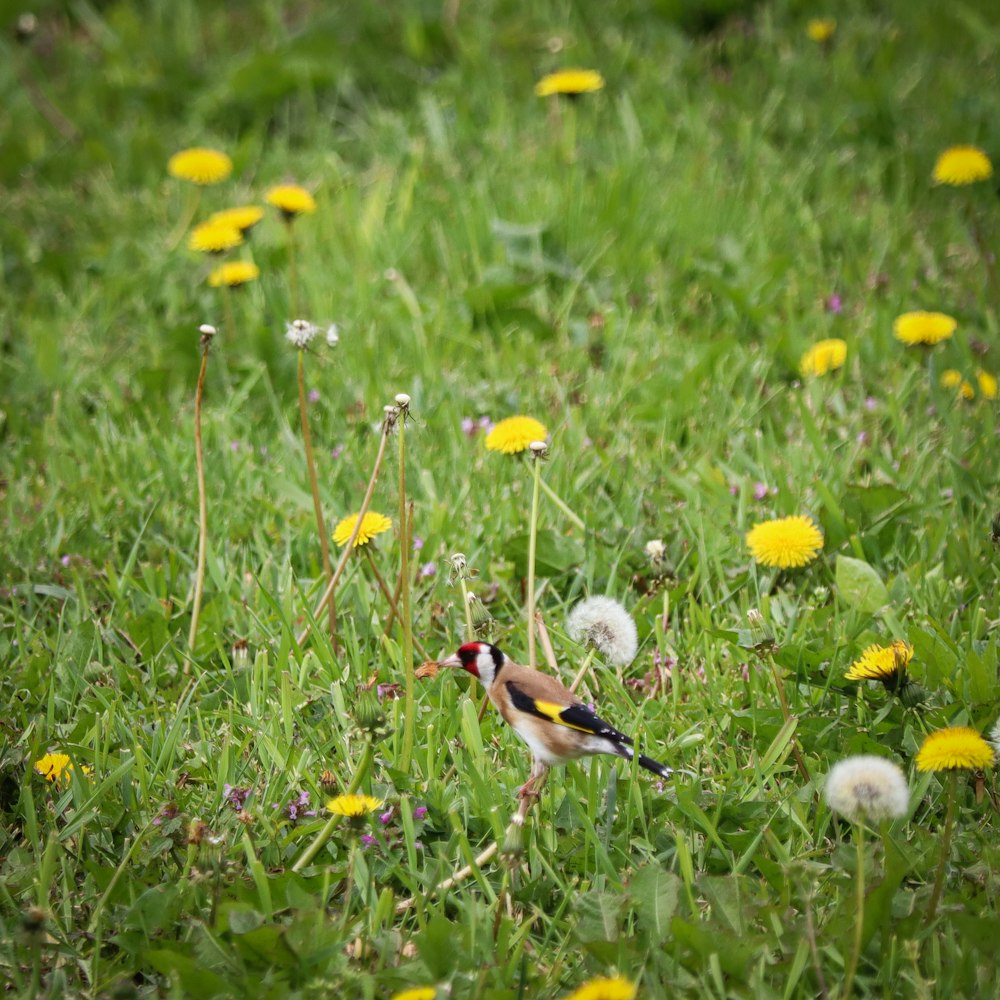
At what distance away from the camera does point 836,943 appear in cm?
184

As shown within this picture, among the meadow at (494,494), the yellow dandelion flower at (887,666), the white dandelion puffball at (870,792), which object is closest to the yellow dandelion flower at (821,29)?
the meadow at (494,494)

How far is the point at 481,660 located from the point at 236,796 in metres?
0.50

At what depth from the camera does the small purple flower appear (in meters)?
2.18

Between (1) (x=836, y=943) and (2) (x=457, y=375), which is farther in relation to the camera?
(2) (x=457, y=375)

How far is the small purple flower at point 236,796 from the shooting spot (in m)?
2.18

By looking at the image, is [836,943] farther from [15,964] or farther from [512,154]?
[512,154]

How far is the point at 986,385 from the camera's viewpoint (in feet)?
11.0

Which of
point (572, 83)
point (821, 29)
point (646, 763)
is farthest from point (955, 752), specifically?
point (821, 29)

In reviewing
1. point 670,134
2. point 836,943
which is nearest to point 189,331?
point 670,134

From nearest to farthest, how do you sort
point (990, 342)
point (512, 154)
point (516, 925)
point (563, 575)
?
point (516, 925) < point (563, 575) < point (990, 342) < point (512, 154)

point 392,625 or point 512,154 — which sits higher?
point 512,154

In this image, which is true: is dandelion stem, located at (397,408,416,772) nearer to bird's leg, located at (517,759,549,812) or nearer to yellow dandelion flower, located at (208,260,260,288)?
bird's leg, located at (517,759,549,812)

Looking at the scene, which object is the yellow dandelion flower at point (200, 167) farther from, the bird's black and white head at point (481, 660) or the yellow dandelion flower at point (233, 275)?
the bird's black and white head at point (481, 660)

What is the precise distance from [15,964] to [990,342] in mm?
3017
